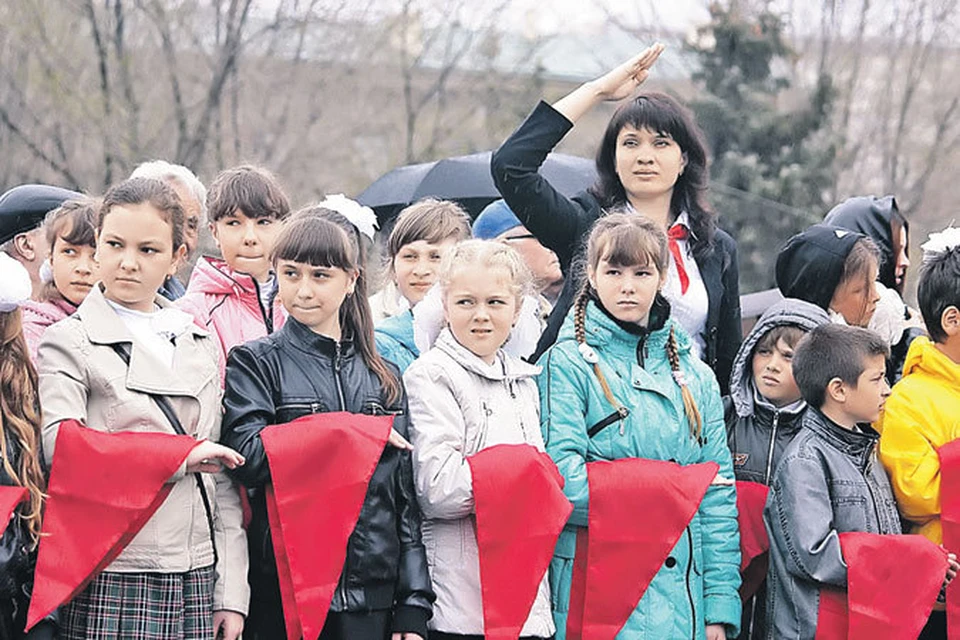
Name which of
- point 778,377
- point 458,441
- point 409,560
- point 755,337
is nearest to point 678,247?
point 755,337

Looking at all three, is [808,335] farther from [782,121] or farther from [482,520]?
[782,121]

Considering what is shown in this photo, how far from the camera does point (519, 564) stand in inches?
169

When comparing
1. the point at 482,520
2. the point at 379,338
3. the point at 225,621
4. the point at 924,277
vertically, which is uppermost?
the point at 924,277

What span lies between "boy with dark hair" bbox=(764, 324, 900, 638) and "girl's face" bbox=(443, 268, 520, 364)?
3.97ft

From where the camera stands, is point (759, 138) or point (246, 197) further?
point (759, 138)

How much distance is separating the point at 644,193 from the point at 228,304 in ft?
5.67

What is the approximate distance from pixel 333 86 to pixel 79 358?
1805 centimetres

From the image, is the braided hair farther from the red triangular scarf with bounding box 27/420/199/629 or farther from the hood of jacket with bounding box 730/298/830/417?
the red triangular scarf with bounding box 27/420/199/629

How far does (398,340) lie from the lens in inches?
199

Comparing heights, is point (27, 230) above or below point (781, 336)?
above

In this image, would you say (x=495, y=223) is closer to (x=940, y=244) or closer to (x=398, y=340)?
(x=398, y=340)

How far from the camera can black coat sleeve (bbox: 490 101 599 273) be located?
190 inches

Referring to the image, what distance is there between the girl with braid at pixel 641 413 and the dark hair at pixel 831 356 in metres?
0.39

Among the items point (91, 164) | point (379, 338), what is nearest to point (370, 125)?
point (91, 164)
